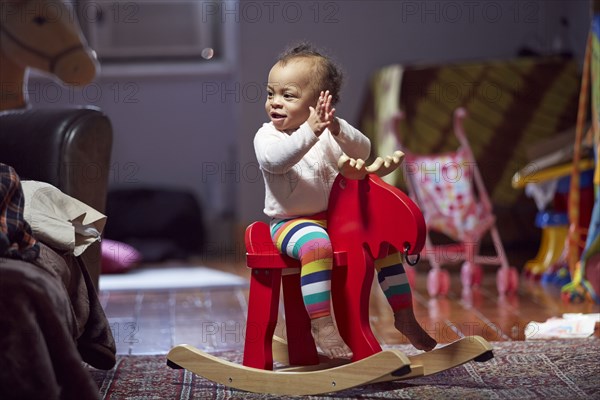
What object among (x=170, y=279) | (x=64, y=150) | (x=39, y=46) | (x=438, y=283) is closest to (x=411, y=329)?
(x=64, y=150)

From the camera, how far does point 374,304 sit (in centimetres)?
304

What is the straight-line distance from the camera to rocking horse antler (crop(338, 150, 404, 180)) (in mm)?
1751

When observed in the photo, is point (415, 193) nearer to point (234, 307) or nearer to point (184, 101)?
point (234, 307)

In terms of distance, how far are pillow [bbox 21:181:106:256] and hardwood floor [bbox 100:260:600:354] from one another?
1.60ft

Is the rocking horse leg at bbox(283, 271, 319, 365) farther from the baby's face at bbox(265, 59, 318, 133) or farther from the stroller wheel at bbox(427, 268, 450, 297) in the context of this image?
the stroller wheel at bbox(427, 268, 450, 297)

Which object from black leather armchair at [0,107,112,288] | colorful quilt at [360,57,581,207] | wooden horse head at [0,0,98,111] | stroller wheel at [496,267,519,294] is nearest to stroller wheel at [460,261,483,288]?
stroller wheel at [496,267,519,294]

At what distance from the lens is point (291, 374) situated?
1.76m

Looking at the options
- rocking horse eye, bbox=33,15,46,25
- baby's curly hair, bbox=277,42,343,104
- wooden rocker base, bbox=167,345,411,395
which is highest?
Result: rocking horse eye, bbox=33,15,46,25

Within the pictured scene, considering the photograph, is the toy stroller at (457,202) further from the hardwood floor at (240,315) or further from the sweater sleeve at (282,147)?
the sweater sleeve at (282,147)

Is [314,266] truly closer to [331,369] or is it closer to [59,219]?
[331,369]

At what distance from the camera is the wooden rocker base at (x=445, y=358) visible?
175cm

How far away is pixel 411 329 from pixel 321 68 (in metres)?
0.55

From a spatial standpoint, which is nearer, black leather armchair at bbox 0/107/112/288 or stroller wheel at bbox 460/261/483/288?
black leather armchair at bbox 0/107/112/288

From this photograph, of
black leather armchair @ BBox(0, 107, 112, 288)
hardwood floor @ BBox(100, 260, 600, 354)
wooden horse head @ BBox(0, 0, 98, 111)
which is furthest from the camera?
wooden horse head @ BBox(0, 0, 98, 111)
